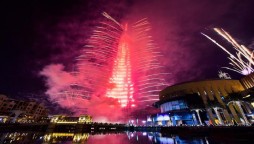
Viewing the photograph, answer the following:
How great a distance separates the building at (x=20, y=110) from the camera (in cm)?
7816

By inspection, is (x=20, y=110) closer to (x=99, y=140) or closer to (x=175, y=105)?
(x=99, y=140)

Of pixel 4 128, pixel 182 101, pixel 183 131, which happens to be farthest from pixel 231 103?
pixel 4 128

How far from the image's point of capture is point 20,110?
273 ft

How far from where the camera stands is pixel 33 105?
94.8 m

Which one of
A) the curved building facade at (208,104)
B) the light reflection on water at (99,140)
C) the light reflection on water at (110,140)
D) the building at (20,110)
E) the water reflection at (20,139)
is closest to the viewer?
the light reflection on water at (110,140)

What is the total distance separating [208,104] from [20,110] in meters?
99.7

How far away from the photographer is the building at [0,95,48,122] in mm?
78156

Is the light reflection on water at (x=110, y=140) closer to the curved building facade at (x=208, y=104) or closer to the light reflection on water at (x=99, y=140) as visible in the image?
the light reflection on water at (x=99, y=140)

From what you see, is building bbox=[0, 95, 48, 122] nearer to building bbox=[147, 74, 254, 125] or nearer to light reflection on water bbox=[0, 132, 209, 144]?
light reflection on water bbox=[0, 132, 209, 144]

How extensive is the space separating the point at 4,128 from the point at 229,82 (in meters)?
100.0

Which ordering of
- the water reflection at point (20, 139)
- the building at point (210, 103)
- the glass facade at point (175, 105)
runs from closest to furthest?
A: the water reflection at point (20, 139) → the building at point (210, 103) → the glass facade at point (175, 105)

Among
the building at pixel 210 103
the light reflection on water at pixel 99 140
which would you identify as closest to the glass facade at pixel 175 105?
the building at pixel 210 103

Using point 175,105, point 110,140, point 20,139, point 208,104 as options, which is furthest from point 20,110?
point 208,104

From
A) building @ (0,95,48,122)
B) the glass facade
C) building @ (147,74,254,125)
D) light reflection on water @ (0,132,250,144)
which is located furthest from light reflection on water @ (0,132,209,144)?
building @ (0,95,48,122)
